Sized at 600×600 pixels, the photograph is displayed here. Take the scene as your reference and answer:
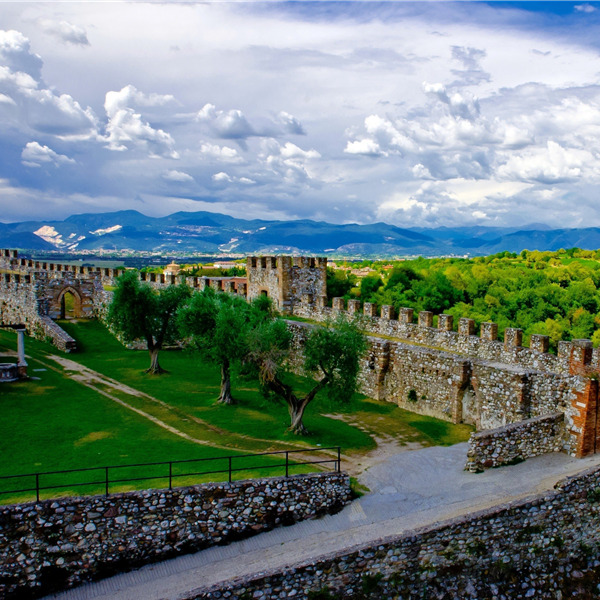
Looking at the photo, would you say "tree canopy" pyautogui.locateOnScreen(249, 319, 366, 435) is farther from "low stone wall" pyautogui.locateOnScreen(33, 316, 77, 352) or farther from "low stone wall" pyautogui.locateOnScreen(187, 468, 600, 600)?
"low stone wall" pyautogui.locateOnScreen(33, 316, 77, 352)

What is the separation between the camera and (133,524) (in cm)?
1112

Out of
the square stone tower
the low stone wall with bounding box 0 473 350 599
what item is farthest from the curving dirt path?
the square stone tower

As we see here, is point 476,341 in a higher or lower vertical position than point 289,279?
lower

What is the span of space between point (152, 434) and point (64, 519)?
5.03 meters

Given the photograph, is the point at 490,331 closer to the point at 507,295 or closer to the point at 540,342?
the point at 540,342

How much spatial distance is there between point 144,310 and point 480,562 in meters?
16.7

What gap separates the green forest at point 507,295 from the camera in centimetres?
3941

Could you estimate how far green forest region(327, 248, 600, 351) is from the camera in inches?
1551

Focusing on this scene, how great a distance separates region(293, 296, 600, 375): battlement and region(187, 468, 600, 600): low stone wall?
11.1ft

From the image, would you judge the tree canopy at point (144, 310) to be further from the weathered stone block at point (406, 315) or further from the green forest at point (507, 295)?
the green forest at point (507, 295)

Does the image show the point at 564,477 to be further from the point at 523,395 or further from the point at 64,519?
the point at 64,519

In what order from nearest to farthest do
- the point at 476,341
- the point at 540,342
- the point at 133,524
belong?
the point at 133,524, the point at 540,342, the point at 476,341

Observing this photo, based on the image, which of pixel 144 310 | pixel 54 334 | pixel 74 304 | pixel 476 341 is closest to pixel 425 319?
pixel 476 341

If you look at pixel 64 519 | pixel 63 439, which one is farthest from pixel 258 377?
pixel 64 519
